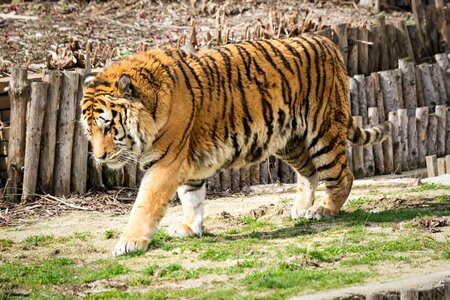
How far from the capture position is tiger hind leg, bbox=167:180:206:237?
9.12 meters

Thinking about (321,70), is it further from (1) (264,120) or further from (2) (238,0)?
(2) (238,0)

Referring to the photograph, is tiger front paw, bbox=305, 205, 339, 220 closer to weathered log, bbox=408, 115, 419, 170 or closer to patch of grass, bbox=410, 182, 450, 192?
patch of grass, bbox=410, 182, 450, 192

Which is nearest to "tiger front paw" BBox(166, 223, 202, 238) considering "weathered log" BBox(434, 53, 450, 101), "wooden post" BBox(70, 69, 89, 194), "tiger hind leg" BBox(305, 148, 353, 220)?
"tiger hind leg" BBox(305, 148, 353, 220)

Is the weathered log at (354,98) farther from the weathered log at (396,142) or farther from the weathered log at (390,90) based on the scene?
the weathered log at (390,90)

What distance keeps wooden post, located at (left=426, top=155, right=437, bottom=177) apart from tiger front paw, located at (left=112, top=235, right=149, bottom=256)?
5.08m

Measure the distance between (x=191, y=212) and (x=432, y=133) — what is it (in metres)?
5.20

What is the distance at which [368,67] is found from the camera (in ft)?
46.2

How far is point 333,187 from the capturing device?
980 centimetres

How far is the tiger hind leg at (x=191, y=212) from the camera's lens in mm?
9125

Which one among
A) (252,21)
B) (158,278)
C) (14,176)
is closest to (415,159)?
(252,21)

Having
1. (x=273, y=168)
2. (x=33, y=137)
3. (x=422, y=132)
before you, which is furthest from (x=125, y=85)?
(x=422, y=132)

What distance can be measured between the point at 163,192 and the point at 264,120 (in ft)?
4.30

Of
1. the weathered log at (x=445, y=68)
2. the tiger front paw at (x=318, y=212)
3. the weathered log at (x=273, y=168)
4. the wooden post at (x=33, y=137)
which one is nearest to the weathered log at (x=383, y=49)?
the weathered log at (x=445, y=68)

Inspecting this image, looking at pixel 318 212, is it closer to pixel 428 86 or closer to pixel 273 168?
pixel 273 168
